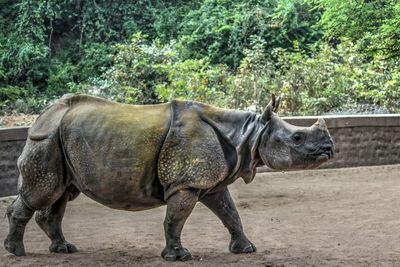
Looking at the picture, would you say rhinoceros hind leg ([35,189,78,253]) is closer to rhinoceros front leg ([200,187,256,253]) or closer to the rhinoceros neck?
rhinoceros front leg ([200,187,256,253])

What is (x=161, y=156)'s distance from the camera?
7.24 metres

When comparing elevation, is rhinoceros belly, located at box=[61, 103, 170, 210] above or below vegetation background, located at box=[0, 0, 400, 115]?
above

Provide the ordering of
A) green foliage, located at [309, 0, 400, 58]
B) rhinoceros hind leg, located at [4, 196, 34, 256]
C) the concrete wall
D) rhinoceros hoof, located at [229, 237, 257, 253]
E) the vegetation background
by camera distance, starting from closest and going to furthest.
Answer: rhinoceros hind leg, located at [4, 196, 34, 256] → rhinoceros hoof, located at [229, 237, 257, 253] → the concrete wall → the vegetation background → green foliage, located at [309, 0, 400, 58]

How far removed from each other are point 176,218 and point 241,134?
96 centimetres

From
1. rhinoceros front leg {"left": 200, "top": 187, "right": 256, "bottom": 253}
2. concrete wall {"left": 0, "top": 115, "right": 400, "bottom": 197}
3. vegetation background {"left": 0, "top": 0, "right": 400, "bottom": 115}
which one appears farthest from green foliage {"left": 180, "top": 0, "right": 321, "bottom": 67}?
rhinoceros front leg {"left": 200, "top": 187, "right": 256, "bottom": 253}

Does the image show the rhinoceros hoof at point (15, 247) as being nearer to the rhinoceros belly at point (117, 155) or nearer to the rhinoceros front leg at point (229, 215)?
the rhinoceros belly at point (117, 155)

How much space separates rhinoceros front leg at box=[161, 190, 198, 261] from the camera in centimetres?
718

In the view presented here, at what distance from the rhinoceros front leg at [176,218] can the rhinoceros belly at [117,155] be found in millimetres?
208

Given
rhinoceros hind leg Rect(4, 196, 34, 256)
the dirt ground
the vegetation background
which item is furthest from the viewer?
the vegetation background

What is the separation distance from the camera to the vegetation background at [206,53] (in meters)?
17.6

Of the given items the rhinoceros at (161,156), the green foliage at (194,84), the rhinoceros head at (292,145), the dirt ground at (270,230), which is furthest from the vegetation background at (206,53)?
the rhinoceros head at (292,145)

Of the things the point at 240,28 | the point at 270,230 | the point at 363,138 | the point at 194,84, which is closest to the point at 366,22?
the point at 240,28

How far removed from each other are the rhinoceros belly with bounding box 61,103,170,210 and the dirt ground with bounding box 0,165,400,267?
605mm

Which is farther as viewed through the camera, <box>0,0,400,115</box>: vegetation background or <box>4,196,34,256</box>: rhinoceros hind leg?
<box>0,0,400,115</box>: vegetation background
